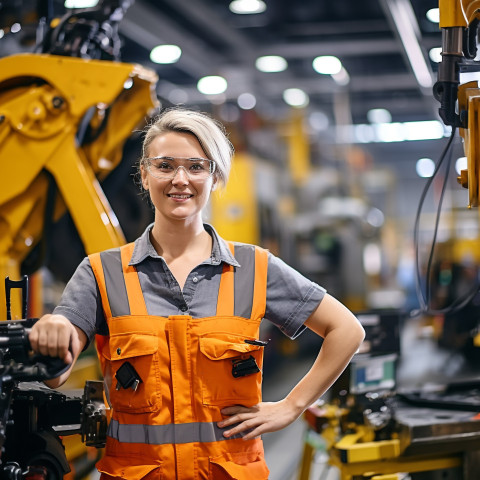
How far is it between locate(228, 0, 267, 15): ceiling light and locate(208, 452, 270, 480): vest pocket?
8339mm

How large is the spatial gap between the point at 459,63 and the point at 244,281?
1300 millimetres

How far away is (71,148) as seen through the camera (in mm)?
3789

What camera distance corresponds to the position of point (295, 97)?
16.1m

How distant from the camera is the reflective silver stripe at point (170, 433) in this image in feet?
7.38

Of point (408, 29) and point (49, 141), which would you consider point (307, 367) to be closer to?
point (408, 29)

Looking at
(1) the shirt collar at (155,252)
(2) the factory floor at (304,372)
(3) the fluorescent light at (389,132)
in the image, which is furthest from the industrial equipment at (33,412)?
(3) the fluorescent light at (389,132)

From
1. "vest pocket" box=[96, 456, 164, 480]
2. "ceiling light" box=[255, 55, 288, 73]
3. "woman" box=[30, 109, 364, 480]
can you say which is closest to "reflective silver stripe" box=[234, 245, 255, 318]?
"woman" box=[30, 109, 364, 480]

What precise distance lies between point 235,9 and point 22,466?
28.6 ft

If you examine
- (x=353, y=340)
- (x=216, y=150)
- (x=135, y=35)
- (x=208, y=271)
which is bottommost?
(x=353, y=340)

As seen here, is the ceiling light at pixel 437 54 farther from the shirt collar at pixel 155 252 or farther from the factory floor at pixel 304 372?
the factory floor at pixel 304 372

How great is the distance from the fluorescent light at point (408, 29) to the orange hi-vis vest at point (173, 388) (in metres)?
6.08

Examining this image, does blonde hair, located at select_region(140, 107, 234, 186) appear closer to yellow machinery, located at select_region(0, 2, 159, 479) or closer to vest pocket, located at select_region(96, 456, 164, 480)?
vest pocket, located at select_region(96, 456, 164, 480)

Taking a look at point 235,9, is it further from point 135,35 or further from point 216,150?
point 216,150

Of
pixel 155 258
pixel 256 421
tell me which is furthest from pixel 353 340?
pixel 155 258
